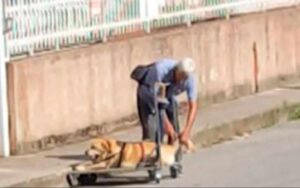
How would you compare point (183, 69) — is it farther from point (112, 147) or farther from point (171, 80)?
point (112, 147)

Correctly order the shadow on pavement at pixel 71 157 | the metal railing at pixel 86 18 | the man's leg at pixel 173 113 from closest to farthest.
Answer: the man's leg at pixel 173 113 → the shadow on pavement at pixel 71 157 → the metal railing at pixel 86 18

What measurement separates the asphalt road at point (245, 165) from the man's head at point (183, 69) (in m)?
1.03

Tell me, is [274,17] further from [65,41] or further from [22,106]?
[22,106]

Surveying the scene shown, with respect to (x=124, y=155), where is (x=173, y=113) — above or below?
above

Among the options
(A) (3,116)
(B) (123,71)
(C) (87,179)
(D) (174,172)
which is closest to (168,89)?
(D) (174,172)

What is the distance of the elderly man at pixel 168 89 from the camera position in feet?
41.9

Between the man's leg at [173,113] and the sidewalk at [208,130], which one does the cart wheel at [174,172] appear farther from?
the sidewalk at [208,130]

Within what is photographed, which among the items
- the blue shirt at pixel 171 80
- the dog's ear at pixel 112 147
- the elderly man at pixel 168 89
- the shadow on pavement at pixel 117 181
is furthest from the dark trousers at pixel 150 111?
the dog's ear at pixel 112 147

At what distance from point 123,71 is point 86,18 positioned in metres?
0.79

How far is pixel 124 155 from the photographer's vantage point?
1267 cm

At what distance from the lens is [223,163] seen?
46.2 ft

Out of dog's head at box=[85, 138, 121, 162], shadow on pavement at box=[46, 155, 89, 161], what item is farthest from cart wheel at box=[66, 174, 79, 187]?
shadow on pavement at box=[46, 155, 89, 161]

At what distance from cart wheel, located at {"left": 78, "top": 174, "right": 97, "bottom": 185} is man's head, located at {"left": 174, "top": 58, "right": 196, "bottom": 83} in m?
1.23

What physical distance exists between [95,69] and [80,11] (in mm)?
796
